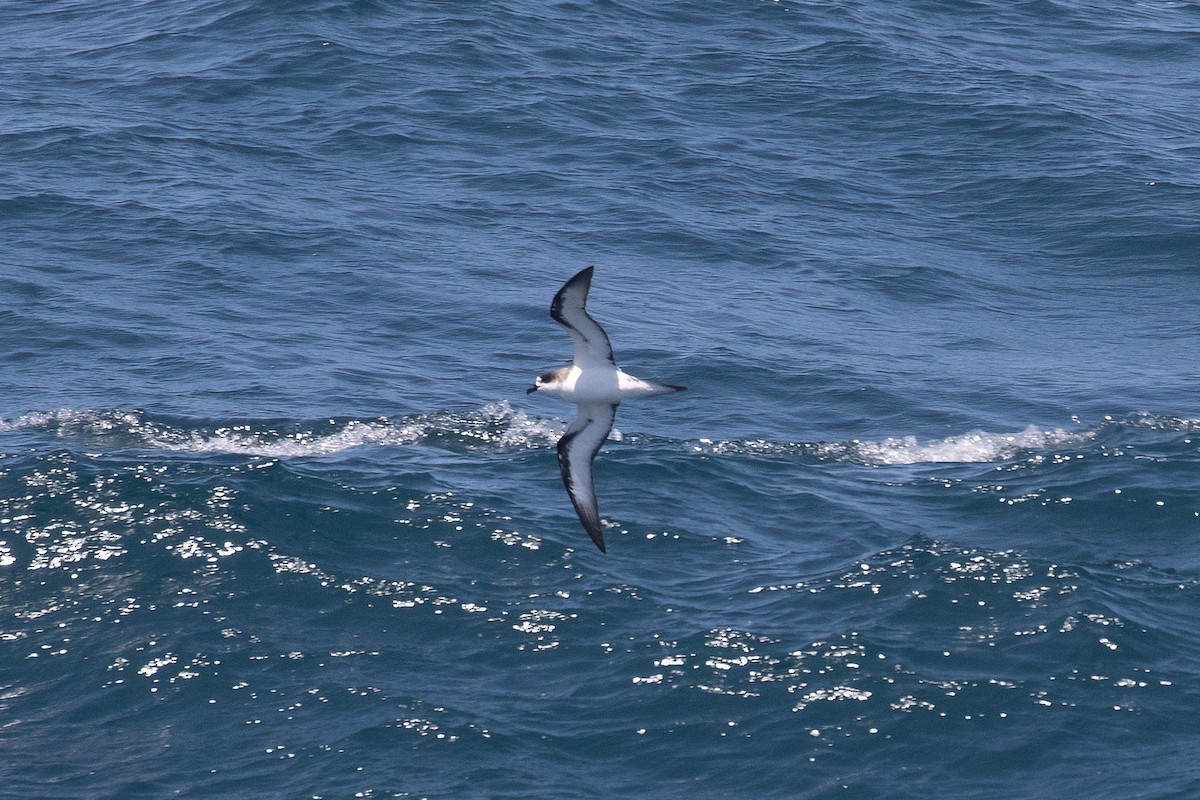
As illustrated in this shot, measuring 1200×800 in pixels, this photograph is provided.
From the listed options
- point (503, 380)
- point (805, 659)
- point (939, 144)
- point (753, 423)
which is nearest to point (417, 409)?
point (503, 380)

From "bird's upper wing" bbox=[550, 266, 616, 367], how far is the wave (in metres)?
8.31

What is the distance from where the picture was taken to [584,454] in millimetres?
21406

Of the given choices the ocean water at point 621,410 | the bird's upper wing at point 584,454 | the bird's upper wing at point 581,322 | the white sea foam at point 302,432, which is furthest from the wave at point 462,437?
the bird's upper wing at point 581,322

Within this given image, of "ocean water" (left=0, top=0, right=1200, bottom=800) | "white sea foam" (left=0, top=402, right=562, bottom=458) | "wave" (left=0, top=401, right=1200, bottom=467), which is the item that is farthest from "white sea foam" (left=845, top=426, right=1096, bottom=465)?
"white sea foam" (left=0, top=402, right=562, bottom=458)

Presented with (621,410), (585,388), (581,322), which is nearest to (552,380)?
Result: (585,388)

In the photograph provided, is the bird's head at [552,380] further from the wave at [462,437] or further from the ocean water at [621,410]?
the wave at [462,437]

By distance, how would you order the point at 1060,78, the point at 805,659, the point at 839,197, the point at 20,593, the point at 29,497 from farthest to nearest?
the point at 1060,78 → the point at 839,197 → the point at 29,497 → the point at 20,593 → the point at 805,659

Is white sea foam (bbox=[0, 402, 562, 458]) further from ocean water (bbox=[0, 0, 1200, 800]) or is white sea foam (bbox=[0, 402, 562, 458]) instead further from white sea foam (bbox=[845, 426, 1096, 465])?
white sea foam (bbox=[845, 426, 1096, 465])

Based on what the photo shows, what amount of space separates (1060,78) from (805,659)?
29.5 m

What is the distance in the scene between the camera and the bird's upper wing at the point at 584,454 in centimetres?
2092

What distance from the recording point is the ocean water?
67.1 ft

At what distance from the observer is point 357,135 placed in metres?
41.2

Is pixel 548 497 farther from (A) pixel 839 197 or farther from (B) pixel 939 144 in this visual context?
(B) pixel 939 144

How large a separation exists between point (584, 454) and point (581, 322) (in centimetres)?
288
